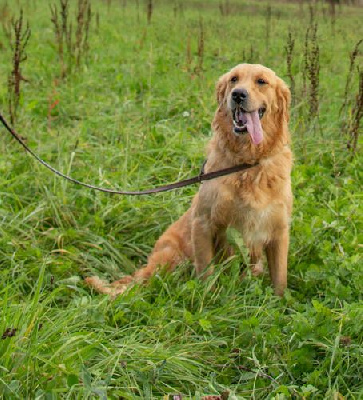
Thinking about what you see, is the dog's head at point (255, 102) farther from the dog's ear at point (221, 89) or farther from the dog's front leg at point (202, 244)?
the dog's front leg at point (202, 244)

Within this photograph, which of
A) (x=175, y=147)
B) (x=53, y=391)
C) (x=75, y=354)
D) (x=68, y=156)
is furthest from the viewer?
(x=175, y=147)

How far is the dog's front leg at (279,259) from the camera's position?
3.21 metres

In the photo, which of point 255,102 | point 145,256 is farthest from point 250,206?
point 145,256

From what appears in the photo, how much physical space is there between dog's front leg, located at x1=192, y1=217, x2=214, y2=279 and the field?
9 centimetres

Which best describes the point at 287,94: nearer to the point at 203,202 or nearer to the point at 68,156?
the point at 203,202

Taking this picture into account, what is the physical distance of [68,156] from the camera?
14.7 feet

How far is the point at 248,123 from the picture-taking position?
3.13 m

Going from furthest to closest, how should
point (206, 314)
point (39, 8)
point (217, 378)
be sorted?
1. point (39, 8)
2. point (206, 314)
3. point (217, 378)

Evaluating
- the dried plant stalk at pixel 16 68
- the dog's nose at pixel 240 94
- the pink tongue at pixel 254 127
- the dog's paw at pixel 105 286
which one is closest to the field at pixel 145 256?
the dog's paw at pixel 105 286

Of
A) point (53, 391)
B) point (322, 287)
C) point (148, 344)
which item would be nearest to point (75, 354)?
point (53, 391)

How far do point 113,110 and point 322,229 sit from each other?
8.97 ft

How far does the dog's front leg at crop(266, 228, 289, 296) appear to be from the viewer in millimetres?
3211

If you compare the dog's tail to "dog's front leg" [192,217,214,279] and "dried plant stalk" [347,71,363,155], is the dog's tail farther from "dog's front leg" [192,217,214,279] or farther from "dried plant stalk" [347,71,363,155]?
"dried plant stalk" [347,71,363,155]

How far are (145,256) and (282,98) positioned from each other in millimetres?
1364
